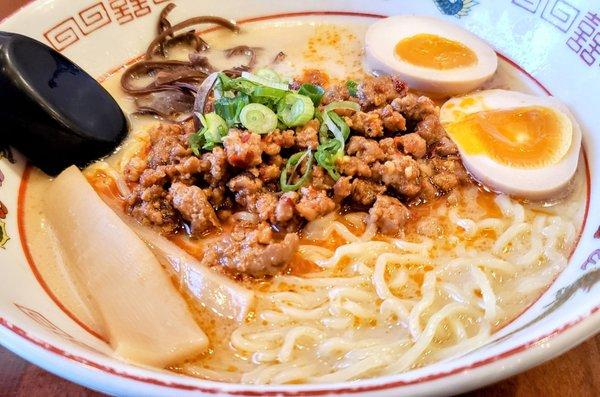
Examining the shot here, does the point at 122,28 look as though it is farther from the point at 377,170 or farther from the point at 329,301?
the point at 329,301

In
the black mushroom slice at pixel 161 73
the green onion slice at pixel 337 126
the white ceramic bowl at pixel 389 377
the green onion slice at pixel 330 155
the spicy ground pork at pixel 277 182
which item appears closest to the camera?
the white ceramic bowl at pixel 389 377

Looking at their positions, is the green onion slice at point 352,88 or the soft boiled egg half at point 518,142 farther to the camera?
the green onion slice at point 352,88

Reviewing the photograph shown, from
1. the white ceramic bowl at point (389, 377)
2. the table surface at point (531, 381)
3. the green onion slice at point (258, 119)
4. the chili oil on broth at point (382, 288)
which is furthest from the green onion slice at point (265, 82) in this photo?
the table surface at point (531, 381)

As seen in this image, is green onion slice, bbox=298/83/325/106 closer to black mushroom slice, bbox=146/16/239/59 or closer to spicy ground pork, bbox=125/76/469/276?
spicy ground pork, bbox=125/76/469/276

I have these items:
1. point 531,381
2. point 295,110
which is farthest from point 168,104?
point 531,381

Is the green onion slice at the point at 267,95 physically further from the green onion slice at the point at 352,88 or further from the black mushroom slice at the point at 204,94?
the green onion slice at the point at 352,88

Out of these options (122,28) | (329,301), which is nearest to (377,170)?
(329,301)

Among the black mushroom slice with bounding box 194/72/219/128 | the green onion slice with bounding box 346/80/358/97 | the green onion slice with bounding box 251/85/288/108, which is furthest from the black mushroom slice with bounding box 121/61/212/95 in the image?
the green onion slice with bounding box 346/80/358/97
